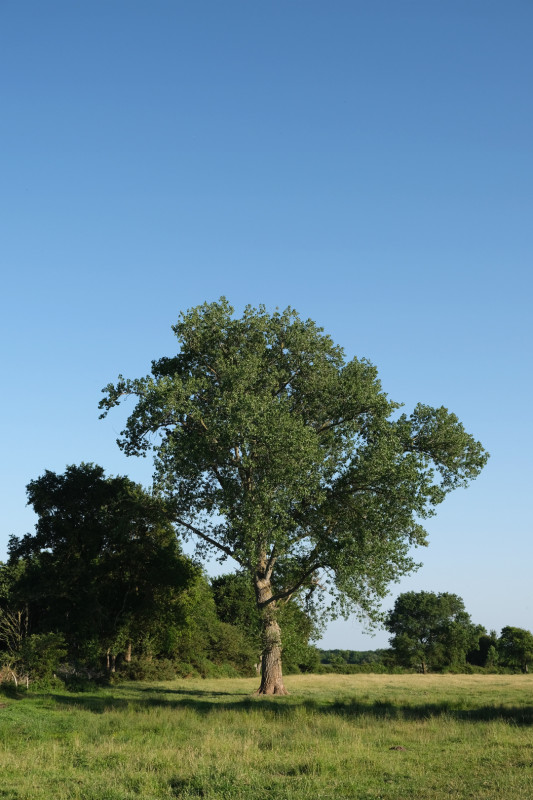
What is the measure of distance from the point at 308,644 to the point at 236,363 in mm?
15311

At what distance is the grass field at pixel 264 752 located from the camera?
1327cm

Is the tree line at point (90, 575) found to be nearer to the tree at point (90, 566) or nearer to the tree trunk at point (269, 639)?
the tree at point (90, 566)

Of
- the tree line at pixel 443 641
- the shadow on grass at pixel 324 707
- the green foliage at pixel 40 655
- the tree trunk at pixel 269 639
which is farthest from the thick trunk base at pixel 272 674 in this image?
the tree line at pixel 443 641

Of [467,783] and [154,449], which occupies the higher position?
[154,449]

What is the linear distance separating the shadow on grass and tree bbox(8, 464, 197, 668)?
11562 millimetres

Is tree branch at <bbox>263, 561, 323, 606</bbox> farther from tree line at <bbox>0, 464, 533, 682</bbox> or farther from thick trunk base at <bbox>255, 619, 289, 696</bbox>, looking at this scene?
tree line at <bbox>0, 464, 533, 682</bbox>

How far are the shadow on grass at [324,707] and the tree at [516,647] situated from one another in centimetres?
6707

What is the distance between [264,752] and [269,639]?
1660 cm

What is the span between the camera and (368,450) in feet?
104

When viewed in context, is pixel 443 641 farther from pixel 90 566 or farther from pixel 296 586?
pixel 296 586

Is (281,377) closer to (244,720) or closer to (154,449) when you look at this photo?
(154,449)

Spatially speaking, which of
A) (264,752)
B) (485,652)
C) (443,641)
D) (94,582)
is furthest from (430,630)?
(264,752)

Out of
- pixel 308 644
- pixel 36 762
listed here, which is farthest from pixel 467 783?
pixel 308 644

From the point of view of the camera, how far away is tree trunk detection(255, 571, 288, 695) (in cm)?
3359
